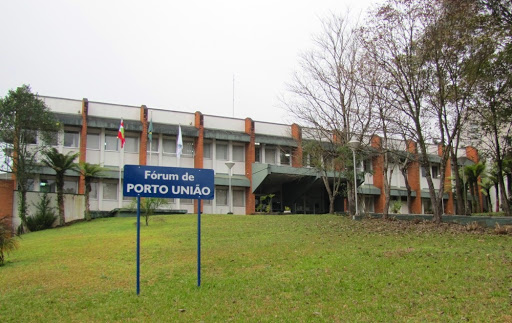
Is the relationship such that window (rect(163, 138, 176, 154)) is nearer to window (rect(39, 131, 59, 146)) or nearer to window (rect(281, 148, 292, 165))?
window (rect(39, 131, 59, 146))

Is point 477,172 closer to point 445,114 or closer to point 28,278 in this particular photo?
point 445,114

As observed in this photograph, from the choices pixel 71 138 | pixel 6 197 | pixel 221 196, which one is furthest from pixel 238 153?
pixel 6 197

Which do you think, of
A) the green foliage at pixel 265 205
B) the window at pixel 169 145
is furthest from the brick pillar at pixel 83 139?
the green foliage at pixel 265 205

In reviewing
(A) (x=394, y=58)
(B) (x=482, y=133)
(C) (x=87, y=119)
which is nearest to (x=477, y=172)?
(B) (x=482, y=133)

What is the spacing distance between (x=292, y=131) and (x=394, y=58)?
17.5 m

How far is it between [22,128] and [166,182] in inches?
927

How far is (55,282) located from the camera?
10.3 metres

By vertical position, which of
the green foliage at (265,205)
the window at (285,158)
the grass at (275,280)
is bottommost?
the grass at (275,280)

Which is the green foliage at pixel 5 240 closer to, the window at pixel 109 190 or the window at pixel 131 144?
the window at pixel 109 190

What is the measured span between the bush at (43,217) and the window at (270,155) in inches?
713

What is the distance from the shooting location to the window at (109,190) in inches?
1374

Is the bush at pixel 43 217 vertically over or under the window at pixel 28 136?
under

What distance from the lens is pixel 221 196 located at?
3816 cm

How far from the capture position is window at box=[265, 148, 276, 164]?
40438 mm
